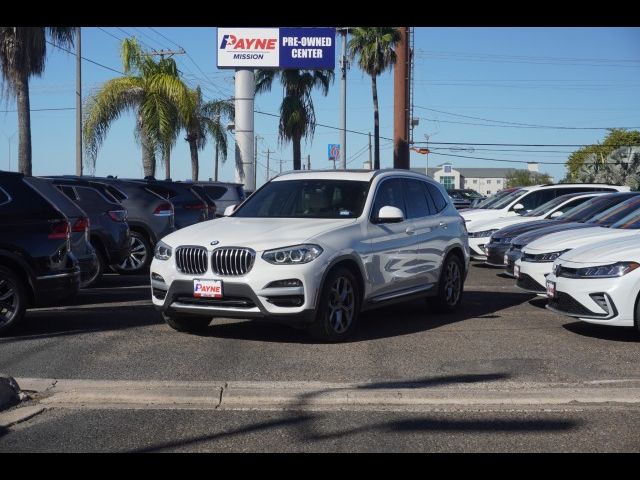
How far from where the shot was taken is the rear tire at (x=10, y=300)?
8570mm

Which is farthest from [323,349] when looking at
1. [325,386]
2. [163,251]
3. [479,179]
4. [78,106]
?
[479,179]

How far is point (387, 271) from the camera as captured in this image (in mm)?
9297

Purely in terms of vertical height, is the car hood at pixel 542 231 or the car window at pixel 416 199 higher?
the car window at pixel 416 199

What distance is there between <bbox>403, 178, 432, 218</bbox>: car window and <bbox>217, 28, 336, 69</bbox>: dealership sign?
24.9 meters

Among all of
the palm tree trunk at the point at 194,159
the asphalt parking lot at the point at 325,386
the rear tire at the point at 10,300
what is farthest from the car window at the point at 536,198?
the palm tree trunk at the point at 194,159

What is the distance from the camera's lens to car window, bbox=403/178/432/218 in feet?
33.5

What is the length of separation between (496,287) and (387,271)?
16.9ft

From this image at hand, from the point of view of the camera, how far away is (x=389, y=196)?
9812 mm

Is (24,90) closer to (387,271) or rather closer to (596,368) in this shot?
(387,271)

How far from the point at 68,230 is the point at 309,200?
266cm

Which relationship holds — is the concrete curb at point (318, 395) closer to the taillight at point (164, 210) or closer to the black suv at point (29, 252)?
the black suv at point (29, 252)

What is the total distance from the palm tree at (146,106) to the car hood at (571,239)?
2150cm

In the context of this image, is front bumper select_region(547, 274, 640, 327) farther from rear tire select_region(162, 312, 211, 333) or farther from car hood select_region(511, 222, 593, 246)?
rear tire select_region(162, 312, 211, 333)

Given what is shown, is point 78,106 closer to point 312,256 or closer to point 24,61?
point 24,61
